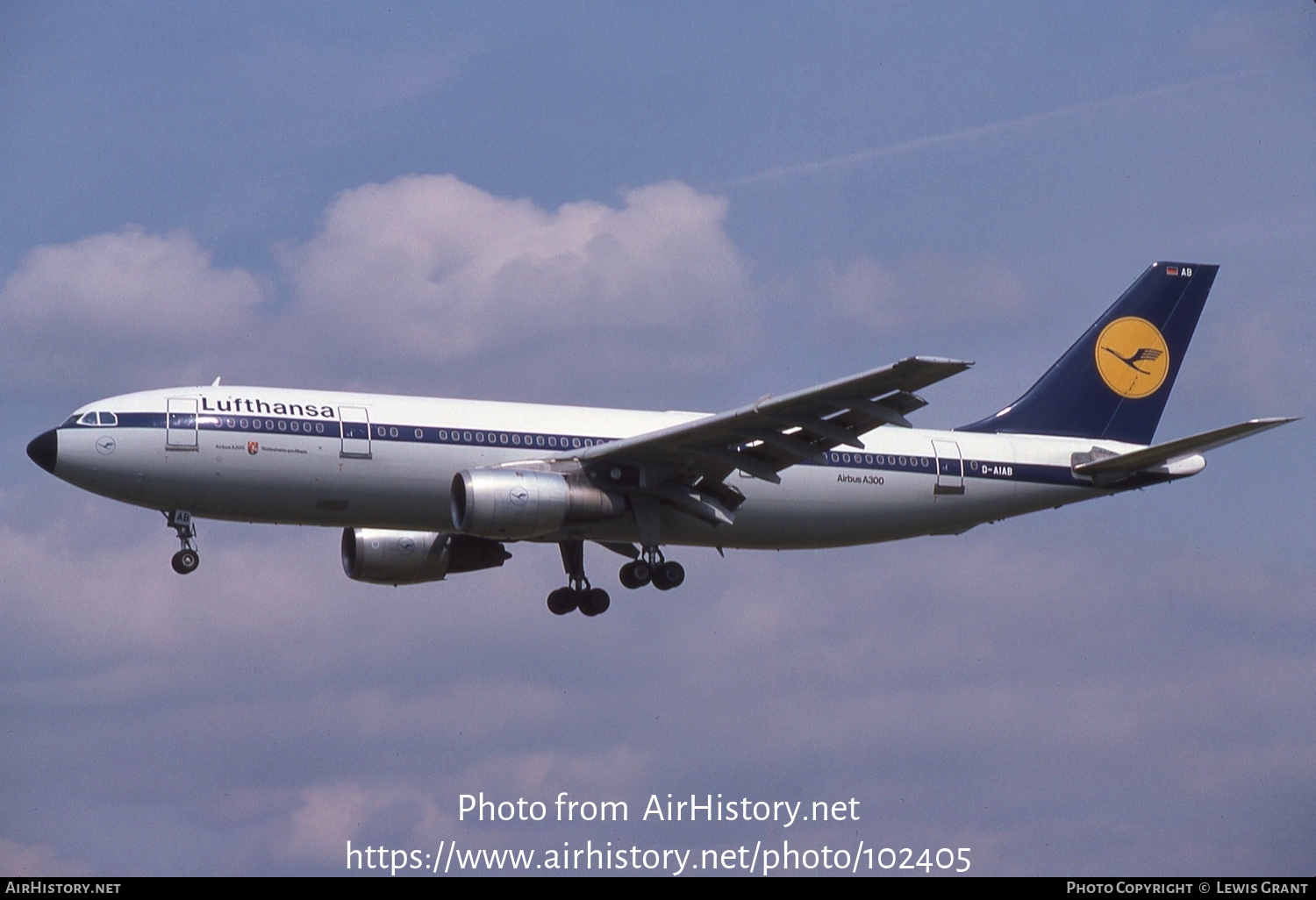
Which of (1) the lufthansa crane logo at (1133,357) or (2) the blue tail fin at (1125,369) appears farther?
(1) the lufthansa crane logo at (1133,357)

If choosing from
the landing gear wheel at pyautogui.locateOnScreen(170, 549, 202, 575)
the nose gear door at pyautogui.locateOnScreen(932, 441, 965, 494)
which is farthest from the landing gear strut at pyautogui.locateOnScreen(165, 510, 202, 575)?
the nose gear door at pyautogui.locateOnScreen(932, 441, 965, 494)

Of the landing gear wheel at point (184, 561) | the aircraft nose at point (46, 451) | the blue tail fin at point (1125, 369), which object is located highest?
the blue tail fin at point (1125, 369)

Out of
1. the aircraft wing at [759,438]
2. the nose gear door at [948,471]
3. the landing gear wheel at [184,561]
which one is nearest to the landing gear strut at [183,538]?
the landing gear wheel at [184,561]

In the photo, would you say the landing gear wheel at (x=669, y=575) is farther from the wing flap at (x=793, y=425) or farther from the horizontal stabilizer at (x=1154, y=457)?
the horizontal stabilizer at (x=1154, y=457)

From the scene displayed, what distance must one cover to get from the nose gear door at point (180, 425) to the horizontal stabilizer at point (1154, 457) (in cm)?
2165

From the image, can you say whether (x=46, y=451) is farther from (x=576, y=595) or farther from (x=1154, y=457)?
(x=1154, y=457)

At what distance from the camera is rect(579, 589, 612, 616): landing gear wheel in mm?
47062

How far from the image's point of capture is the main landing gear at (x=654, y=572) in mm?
44031

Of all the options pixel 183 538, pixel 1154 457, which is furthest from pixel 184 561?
pixel 1154 457

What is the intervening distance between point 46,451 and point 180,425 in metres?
2.94

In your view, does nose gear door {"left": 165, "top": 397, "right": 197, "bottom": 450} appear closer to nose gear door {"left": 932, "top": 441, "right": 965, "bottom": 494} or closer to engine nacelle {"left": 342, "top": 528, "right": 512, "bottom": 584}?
engine nacelle {"left": 342, "top": 528, "right": 512, "bottom": 584}

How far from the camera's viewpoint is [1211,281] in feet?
168

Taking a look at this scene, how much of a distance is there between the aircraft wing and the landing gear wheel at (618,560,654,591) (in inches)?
75.1
